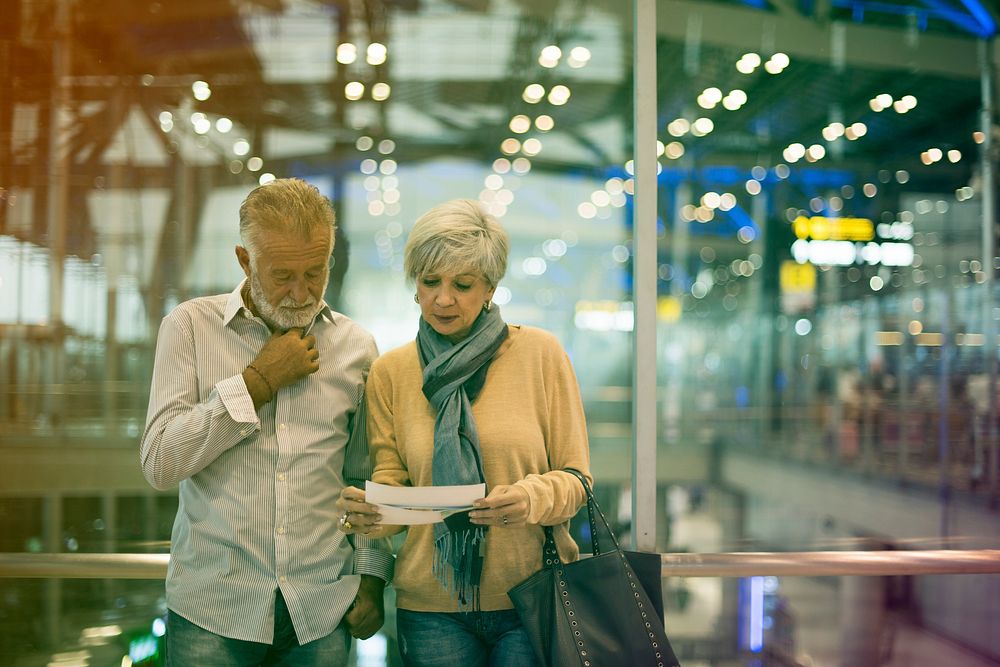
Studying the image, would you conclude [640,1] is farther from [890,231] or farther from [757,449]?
[757,449]

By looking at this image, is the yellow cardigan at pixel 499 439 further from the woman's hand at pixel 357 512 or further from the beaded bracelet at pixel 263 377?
the beaded bracelet at pixel 263 377

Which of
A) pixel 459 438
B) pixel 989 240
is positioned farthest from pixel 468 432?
pixel 989 240

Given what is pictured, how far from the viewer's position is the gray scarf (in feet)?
5.86

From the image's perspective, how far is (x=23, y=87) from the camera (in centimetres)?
356

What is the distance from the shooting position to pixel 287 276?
185 centimetres

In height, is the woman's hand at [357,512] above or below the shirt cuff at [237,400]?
below

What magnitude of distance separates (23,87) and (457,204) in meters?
2.76

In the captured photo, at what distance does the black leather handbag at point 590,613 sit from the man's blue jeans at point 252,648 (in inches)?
17.8

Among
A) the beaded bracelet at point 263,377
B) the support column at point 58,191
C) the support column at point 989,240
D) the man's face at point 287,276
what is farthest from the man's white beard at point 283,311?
the support column at point 989,240

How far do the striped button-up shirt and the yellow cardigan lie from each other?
0.33 feet

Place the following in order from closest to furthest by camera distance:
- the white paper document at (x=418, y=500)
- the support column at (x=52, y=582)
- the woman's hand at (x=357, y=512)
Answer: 1. the white paper document at (x=418, y=500)
2. the woman's hand at (x=357, y=512)
3. the support column at (x=52, y=582)

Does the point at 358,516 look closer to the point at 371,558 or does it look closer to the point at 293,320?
the point at 371,558

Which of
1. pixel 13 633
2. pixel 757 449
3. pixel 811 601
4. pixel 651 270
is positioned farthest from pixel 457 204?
pixel 811 601

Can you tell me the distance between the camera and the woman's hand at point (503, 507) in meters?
1.70
